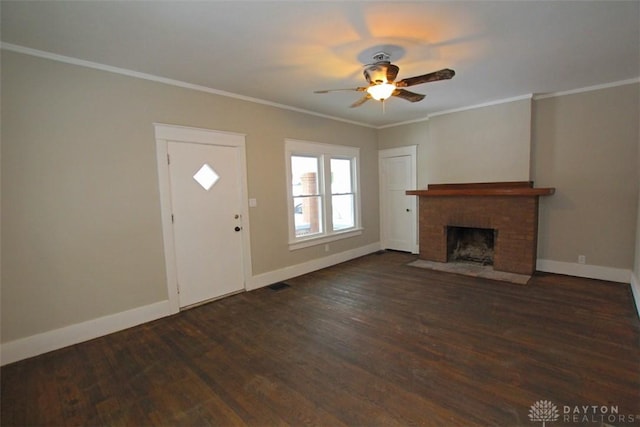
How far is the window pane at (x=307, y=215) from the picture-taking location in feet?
15.8

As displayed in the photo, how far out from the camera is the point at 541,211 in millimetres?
4418

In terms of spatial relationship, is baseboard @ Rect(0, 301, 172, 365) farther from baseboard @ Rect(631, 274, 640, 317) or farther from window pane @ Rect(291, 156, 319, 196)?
baseboard @ Rect(631, 274, 640, 317)

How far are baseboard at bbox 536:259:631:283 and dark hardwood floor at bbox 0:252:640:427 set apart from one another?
49 cm

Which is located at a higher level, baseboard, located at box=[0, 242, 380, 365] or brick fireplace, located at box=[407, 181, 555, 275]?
brick fireplace, located at box=[407, 181, 555, 275]

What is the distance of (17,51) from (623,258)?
6928 millimetres

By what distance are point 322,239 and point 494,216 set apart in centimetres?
272

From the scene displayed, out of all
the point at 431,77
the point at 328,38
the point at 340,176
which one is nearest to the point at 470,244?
the point at 340,176

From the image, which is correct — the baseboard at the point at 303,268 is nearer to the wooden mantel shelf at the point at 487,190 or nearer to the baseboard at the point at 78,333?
the baseboard at the point at 78,333

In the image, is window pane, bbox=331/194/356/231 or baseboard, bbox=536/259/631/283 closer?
baseboard, bbox=536/259/631/283

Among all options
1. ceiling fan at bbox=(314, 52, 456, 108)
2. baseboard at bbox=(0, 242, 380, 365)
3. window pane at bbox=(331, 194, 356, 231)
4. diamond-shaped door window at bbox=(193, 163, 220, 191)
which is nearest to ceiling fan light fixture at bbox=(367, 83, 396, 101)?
ceiling fan at bbox=(314, 52, 456, 108)

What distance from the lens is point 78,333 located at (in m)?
2.76

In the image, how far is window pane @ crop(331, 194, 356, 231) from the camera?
18.0ft

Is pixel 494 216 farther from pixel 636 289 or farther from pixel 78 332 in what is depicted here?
pixel 78 332

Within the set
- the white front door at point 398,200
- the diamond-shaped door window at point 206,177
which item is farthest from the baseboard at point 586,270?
the diamond-shaped door window at point 206,177
